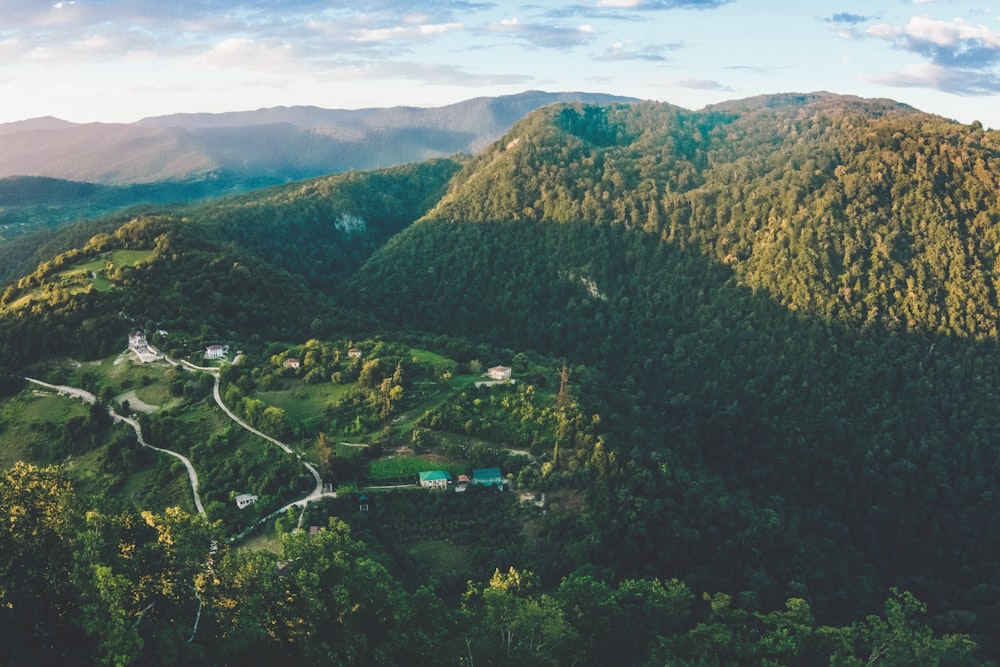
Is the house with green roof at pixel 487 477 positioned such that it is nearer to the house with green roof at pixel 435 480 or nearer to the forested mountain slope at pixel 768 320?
the house with green roof at pixel 435 480

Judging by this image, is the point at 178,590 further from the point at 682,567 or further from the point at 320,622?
the point at 682,567

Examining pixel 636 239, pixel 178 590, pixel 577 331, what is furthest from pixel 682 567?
pixel 636 239

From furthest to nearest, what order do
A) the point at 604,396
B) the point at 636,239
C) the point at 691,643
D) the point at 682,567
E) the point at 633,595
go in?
the point at 636,239, the point at 604,396, the point at 682,567, the point at 633,595, the point at 691,643

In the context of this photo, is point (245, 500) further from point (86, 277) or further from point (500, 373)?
point (86, 277)

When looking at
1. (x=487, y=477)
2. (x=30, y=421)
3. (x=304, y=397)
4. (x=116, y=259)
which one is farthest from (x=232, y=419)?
(x=116, y=259)

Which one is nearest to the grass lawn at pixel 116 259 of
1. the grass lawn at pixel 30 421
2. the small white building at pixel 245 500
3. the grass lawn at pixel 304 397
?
the grass lawn at pixel 30 421

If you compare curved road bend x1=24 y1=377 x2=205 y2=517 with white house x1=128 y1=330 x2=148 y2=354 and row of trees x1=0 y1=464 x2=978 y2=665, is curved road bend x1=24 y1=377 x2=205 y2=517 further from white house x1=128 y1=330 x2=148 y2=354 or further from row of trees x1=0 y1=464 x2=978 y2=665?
row of trees x1=0 y1=464 x2=978 y2=665
